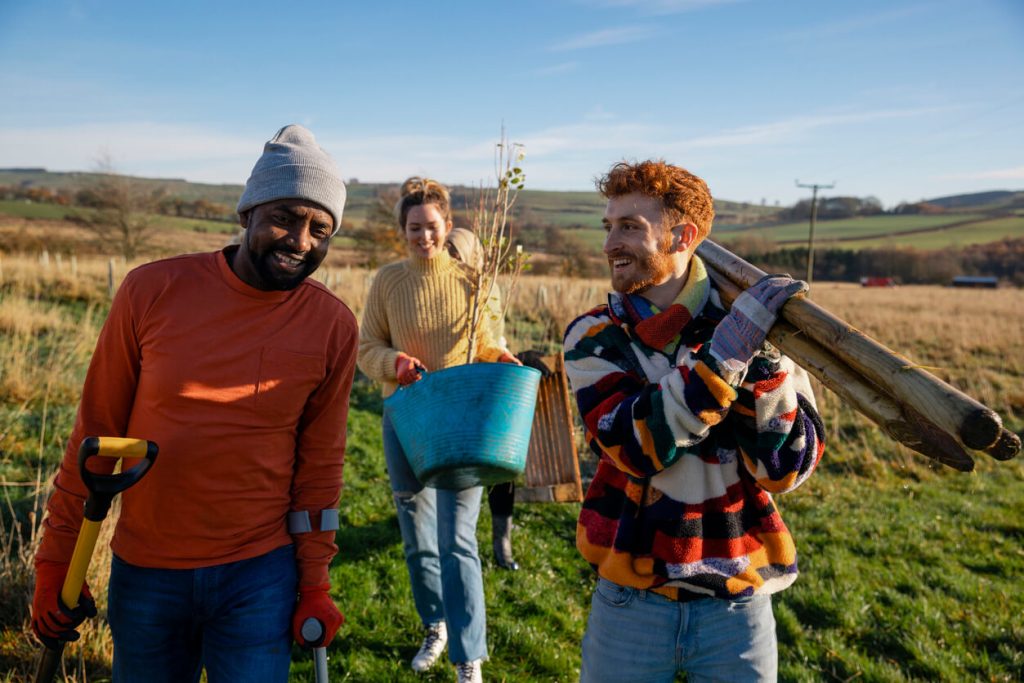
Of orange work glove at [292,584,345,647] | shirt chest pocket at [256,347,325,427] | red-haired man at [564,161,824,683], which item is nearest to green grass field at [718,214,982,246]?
red-haired man at [564,161,824,683]

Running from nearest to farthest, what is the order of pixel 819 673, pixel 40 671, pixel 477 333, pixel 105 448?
pixel 105 448 → pixel 40 671 → pixel 477 333 → pixel 819 673

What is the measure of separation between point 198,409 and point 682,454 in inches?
52.3

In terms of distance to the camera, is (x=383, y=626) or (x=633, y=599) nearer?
(x=633, y=599)

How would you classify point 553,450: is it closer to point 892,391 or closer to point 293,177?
point 293,177

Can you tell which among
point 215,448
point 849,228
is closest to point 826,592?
point 215,448

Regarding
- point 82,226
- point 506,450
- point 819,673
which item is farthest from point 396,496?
point 82,226

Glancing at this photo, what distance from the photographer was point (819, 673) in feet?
12.3

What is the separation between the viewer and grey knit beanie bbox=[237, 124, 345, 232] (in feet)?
6.62

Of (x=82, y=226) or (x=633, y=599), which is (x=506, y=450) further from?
(x=82, y=226)

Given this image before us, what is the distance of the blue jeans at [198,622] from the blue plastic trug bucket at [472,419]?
2.16 ft

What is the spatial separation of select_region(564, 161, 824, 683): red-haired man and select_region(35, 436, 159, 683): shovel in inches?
45.5

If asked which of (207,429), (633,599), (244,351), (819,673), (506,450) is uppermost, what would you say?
(244,351)

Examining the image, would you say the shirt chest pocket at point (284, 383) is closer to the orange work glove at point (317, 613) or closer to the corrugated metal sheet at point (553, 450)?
the orange work glove at point (317, 613)

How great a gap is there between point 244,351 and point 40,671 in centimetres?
99
